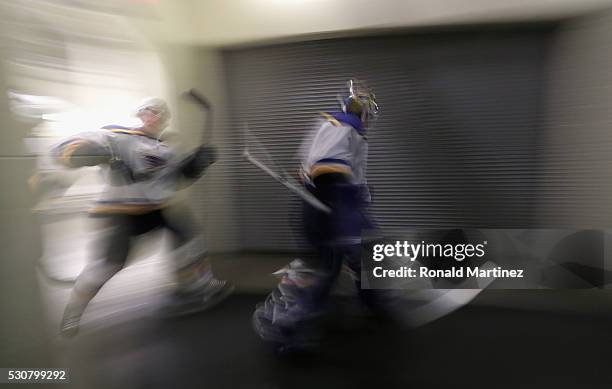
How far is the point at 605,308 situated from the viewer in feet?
3.67

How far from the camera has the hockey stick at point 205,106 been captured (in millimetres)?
1037

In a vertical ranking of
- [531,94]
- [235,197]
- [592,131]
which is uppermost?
[531,94]

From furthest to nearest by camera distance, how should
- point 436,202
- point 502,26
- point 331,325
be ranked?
point 331,325
point 436,202
point 502,26

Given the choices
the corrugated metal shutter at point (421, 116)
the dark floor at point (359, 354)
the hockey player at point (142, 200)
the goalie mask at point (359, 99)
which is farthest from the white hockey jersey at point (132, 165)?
the goalie mask at point (359, 99)

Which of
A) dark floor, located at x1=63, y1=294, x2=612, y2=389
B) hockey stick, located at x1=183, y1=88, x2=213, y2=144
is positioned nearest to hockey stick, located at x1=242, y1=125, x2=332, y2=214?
hockey stick, located at x1=183, y1=88, x2=213, y2=144

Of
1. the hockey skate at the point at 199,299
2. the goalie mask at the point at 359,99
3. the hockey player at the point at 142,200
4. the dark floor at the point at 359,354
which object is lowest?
the dark floor at the point at 359,354

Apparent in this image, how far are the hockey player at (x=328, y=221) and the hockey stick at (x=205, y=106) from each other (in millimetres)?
345

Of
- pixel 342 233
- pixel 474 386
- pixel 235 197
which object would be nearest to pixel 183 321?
pixel 235 197

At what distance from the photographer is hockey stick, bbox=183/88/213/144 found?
104 cm

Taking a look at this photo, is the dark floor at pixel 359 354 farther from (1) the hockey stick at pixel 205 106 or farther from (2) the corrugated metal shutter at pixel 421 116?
(1) the hockey stick at pixel 205 106

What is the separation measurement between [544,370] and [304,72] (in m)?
1.46

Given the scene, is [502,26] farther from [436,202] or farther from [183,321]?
[183,321]

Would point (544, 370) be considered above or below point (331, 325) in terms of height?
below

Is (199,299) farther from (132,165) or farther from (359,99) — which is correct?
(359,99)
